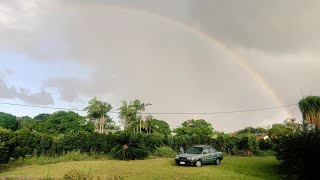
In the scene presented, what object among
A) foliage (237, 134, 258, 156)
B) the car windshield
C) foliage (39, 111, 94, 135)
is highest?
foliage (39, 111, 94, 135)

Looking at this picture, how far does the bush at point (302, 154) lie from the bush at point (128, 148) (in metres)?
16.9

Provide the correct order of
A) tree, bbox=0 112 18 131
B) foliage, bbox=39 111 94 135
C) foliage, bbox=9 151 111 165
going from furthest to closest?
tree, bbox=0 112 18 131 < foliage, bbox=39 111 94 135 < foliage, bbox=9 151 111 165

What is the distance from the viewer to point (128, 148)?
33125 mm

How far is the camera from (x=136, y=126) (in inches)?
3366

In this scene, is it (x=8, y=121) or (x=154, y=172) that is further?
(x=8, y=121)

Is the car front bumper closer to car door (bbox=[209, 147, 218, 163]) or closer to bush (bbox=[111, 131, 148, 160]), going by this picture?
car door (bbox=[209, 147, 218, 163])

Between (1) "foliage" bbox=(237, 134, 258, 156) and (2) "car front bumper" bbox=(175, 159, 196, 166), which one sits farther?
(1) "foliage" bbox=(237, 134, 258, 156)

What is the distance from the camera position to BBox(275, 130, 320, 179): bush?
15.9m

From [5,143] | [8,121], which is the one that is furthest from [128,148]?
[8,121]

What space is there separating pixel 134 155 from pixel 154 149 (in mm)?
5909

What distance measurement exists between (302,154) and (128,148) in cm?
1913

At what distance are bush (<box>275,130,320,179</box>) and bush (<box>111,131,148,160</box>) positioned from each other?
55.5 feet

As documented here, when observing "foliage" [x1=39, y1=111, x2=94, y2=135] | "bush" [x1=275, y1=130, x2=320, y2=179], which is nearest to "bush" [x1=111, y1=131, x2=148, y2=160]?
"bush" [x1=275, y1=130, x2=320, y2=179]

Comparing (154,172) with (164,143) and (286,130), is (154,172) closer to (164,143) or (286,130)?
(286,130)
